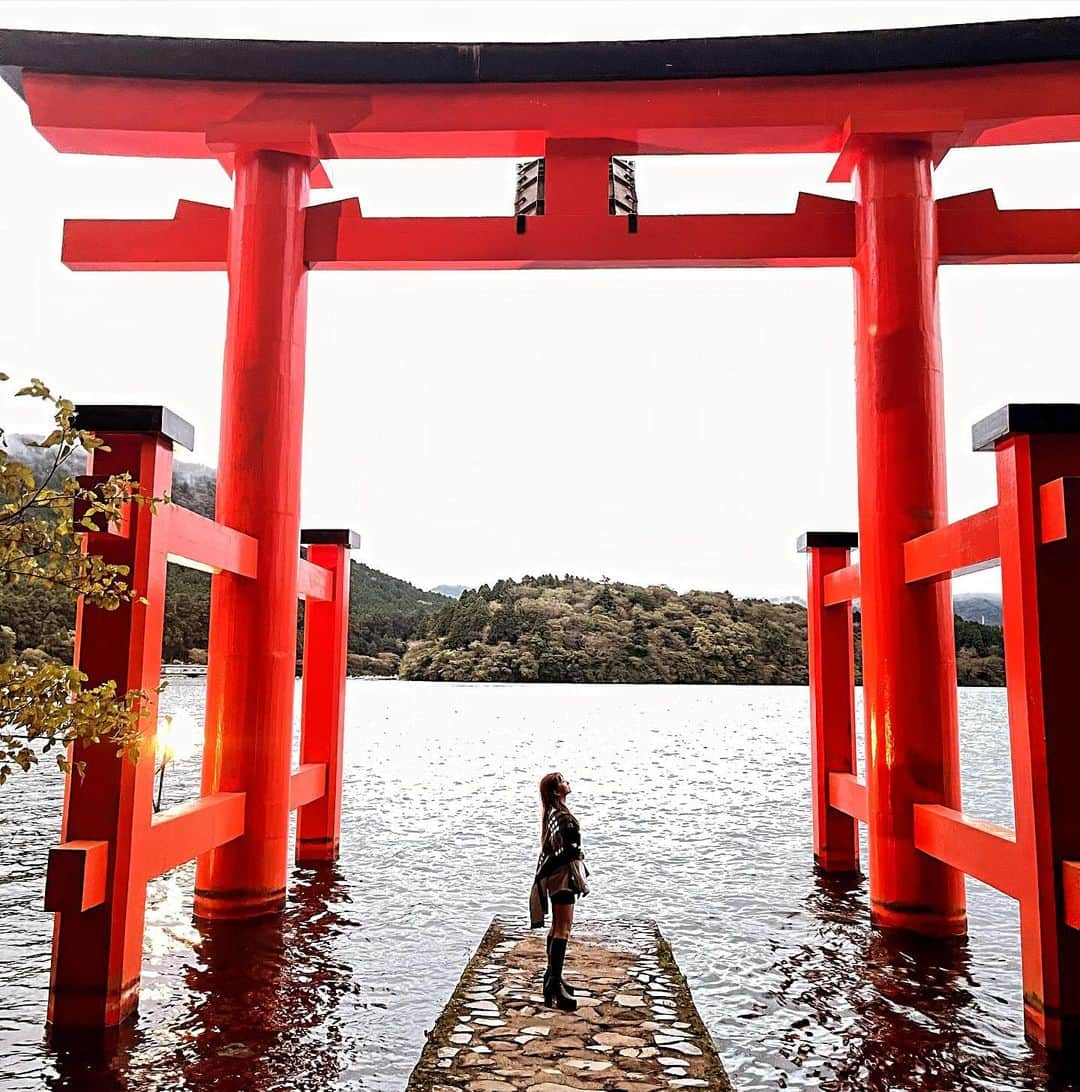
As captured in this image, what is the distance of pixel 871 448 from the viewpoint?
7.96 meters

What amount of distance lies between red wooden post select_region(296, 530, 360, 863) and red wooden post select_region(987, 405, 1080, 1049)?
21.8ft

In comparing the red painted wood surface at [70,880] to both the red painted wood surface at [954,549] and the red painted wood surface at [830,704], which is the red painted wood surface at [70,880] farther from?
the red painted wood surface at [830,704]

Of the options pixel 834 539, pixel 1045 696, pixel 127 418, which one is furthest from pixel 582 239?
pixel 1045 696

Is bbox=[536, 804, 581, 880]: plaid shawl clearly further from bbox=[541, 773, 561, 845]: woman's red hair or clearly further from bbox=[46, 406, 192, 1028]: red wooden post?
bbox=[46, 406, 192, 1028]: red wooden post

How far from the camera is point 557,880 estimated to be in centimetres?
550

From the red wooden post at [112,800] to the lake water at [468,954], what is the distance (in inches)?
11.8

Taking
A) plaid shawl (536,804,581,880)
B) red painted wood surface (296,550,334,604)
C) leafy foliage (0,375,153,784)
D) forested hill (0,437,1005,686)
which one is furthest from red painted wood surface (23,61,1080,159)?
forested hill (0,437,1005,686)

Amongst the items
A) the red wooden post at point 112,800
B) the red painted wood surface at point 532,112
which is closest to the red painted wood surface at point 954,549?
the red painted wood surface at point 532,112

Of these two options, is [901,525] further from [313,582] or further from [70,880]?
[70,880]

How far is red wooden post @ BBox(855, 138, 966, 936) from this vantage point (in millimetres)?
7398

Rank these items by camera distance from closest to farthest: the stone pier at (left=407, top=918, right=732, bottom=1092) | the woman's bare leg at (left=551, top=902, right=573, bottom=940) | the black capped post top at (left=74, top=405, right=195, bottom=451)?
the stone pier at (left=407, top=918, right=732, bottom=1092)
the black capped post top at (left=74, top=405, right=195, bottom=451)
the woman's bare leg at (left=551, top=902, right=573, bottom=940)

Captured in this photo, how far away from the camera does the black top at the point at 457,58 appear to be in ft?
26.1

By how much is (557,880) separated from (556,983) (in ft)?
2.30

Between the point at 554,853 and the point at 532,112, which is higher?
the point at 532,112
